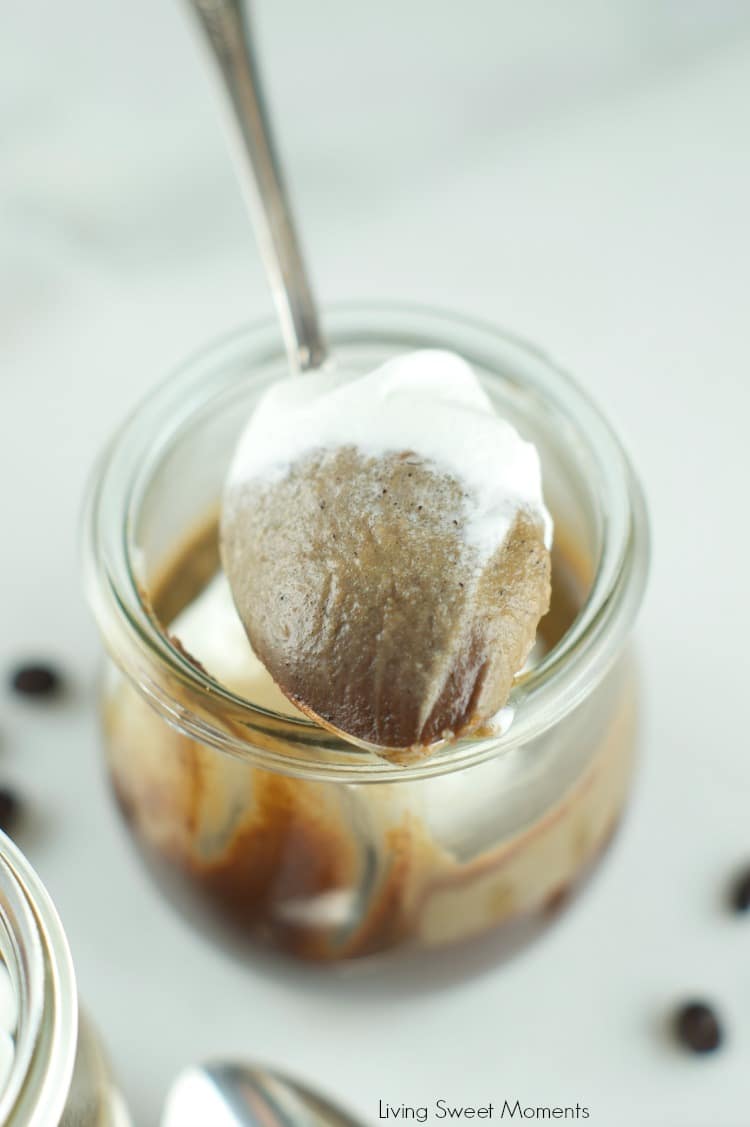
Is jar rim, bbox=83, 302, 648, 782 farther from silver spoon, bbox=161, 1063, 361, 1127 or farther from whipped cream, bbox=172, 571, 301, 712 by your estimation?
silver spoon, bbox=161, 1063, 361, 1127

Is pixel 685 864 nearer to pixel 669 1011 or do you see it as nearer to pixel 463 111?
pixel 669 1011

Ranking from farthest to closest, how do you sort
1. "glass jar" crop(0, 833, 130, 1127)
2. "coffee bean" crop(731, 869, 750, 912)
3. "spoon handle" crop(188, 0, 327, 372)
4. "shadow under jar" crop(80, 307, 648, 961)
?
"coffee bean" crop(731, 869, 750, 912), "spoon handle" crop(188, 0, 327, 372), "shadow under jar" crop(80, 307, 648, 961), "glass jar" crop(0, 833, 130, 1127)

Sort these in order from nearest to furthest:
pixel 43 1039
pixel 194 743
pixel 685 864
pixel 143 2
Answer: pixel 43 1039 → pixel 194 743 → pixel 685 864 → pixel 143 2

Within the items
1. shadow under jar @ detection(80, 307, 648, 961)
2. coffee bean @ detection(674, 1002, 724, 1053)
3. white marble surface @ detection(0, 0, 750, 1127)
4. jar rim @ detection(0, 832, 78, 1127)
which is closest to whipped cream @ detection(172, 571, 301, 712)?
shadow under jar @ detection(80, 307, 648, 961)

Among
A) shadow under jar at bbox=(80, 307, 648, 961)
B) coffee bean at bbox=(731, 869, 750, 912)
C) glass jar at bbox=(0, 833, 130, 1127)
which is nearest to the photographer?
glass jar at bbox=(0, 833, 130, 1127)

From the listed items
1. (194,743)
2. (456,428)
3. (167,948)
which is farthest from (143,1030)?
(456,428)

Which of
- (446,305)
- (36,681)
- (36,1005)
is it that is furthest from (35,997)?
(446,305)

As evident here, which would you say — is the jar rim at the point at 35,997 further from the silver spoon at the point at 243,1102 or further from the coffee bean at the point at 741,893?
the coffee bean at the point at 741,893
